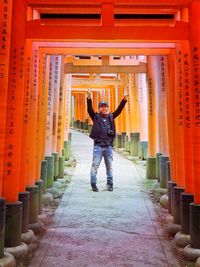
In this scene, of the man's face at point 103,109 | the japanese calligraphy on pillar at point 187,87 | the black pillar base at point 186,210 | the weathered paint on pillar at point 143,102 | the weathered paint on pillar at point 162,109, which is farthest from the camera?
the weathered paint on pillar at point 143,102

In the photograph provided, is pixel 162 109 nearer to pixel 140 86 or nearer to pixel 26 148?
pixel 26 148

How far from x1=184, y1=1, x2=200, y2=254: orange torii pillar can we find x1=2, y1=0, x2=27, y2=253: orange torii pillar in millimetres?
1800

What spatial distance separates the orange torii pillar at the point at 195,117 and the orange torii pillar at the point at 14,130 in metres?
1.80

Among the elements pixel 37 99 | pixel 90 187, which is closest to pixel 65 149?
pixel 90 187

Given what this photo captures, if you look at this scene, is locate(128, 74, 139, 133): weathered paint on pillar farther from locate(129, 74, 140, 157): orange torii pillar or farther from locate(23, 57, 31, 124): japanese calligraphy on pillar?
locate(23, 57, 31, 124): japanese calligraphy on pillar

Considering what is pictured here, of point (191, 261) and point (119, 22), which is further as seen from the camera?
point (119, 22)

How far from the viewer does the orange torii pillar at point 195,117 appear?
365cm

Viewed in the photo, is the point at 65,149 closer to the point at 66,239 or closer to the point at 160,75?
the point at 160,75

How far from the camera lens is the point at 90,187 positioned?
7.41 metres

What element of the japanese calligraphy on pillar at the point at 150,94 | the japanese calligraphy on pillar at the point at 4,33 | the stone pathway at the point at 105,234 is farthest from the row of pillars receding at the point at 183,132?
the japanese calligraphy on pillar at the point at 4,33

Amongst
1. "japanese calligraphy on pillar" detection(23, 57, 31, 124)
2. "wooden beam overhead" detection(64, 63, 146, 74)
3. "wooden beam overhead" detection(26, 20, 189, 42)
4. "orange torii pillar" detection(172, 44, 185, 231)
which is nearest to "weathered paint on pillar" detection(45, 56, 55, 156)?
"wooden beam overhead" detection(64, 63, 146, 74)

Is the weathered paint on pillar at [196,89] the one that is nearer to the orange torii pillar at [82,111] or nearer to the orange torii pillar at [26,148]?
the orange torii pillar at [26,148]

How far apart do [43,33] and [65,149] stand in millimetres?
8203

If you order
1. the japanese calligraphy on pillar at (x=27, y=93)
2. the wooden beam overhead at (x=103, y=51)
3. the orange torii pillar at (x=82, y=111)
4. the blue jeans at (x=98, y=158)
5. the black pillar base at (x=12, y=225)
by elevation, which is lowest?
the black pillar base at (x=12, y=225)
